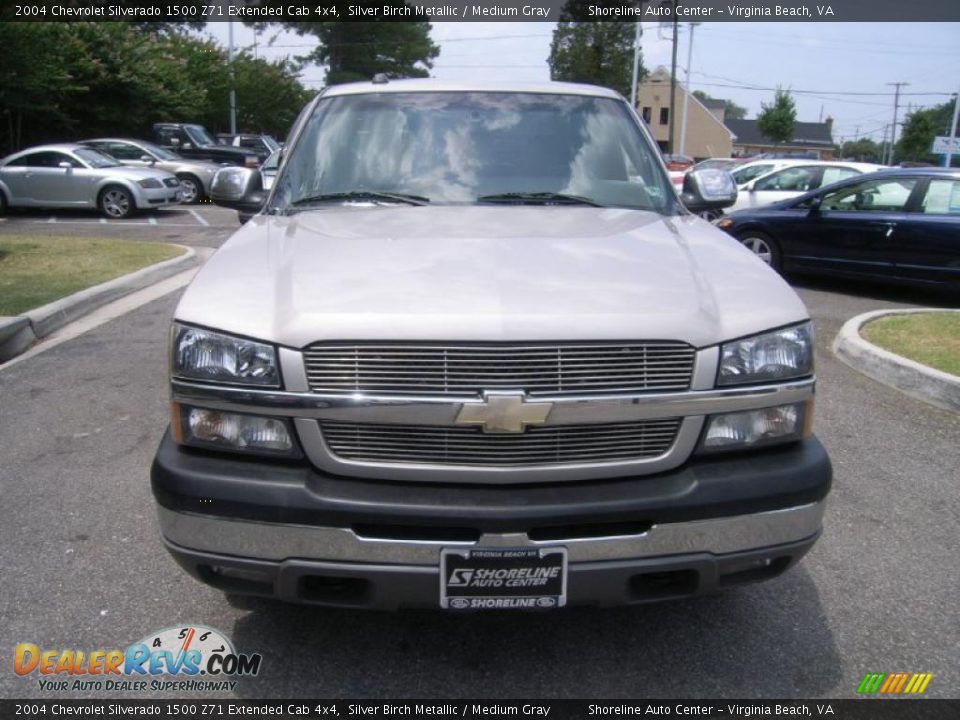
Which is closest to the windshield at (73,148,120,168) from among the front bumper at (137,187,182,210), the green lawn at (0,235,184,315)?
the front bumper at (137,187,182,210)

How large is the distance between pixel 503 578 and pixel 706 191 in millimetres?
2689

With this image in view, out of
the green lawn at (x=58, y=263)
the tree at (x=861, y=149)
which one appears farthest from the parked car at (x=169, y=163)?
the tree at (x=861, y=149)

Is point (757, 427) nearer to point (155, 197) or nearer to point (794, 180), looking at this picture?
point (794, 180)

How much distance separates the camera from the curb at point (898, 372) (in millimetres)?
5582

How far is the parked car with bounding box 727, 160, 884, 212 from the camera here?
13859 millimetres

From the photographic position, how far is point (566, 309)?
95.3 inches

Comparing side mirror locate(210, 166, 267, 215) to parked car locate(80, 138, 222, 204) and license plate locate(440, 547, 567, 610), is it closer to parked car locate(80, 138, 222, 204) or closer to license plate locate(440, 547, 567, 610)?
license plate locate(440, 547, 567, 610)

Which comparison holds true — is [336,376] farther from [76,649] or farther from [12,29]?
[12,29]

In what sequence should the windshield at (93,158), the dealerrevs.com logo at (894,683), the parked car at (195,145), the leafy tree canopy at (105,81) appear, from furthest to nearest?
1. the parked car at (195,145)
2. the leafy tree canopy at (105,81)
3. the windshield at (93,158)
4. the dealerrevs.com logo at (894,683)

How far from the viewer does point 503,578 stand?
2.35m

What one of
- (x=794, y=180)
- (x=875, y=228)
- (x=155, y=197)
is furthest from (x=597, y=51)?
(x=875, y=228)

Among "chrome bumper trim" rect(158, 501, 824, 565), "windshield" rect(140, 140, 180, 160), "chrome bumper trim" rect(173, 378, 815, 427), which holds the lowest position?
"chrome bumper trim" rect(158, 501, 824, 565)

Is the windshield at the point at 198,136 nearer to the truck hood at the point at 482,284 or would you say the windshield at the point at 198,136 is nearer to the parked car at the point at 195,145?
the parked car at the point at 195,145

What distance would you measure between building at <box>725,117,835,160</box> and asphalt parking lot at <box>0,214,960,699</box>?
3330 inches
